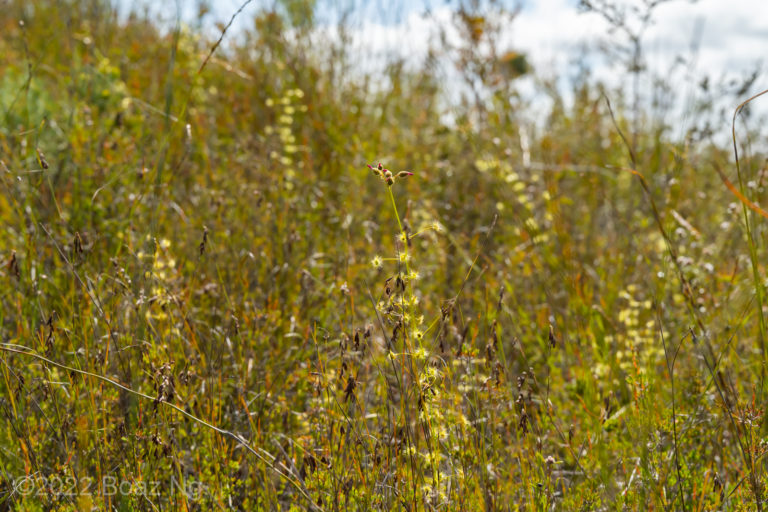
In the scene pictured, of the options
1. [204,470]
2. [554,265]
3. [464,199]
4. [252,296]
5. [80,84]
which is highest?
[80,84]

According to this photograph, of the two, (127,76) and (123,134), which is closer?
(123,134)

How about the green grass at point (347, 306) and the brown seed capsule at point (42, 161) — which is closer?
the green grass at point (347, 306)

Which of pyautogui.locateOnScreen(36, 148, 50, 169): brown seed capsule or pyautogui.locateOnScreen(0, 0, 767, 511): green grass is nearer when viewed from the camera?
pyautogui.locateOnScreen(0, 0, 767, 511): green grass

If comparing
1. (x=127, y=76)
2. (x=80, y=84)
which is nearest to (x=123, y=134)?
(x=80, y=84)

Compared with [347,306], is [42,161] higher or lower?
higher

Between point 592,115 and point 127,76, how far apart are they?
3352mm

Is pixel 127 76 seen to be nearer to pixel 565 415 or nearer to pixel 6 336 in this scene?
pixel 6 336

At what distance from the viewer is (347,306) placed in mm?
1915

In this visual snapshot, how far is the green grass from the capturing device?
48.3 inches

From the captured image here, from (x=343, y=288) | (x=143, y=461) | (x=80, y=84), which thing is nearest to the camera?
(x=343, y=288)

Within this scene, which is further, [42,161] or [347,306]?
[347,306]

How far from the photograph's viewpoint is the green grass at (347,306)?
4.03 feet

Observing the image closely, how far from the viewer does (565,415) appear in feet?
5.83

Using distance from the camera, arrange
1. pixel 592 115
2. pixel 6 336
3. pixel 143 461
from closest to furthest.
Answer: pixel 143 461, pixel 6 336, pixel 592 115
